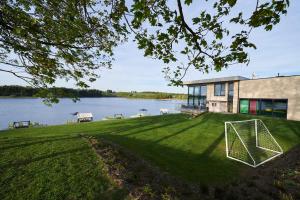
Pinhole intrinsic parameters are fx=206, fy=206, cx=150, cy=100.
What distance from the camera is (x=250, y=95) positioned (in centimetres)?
2844

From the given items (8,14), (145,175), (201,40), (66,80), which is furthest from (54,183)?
(201,40)

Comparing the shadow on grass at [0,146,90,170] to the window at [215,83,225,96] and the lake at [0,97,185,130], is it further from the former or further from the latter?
the lake at [0,97,185,130]

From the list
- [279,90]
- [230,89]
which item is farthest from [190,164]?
[230,89]

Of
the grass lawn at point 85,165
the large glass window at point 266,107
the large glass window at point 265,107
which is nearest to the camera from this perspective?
the grass lawn at point 85,165

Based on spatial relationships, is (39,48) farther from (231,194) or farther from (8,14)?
(231,194)

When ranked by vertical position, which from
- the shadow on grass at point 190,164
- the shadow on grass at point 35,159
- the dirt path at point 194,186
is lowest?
the shadow on grass at point 190,164

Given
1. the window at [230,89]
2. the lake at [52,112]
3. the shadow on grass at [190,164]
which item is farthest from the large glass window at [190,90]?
the shadow on grass at [190,164]

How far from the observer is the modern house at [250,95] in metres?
23.5

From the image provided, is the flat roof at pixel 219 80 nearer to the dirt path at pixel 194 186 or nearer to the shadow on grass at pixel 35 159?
the dirt path at pixel 194 186

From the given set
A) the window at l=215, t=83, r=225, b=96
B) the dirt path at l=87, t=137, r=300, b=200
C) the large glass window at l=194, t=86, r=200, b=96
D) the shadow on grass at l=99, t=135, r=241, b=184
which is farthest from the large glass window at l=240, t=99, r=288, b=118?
A: the dirt path at l=87, t=137, r=300, b=200

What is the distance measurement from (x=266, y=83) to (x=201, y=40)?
984 inches

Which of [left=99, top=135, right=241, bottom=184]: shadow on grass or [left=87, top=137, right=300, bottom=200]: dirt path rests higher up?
[left=87, top=137, right=300, bottom=200]: dirt path

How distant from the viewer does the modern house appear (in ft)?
77.2

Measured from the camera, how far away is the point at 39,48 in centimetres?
675
